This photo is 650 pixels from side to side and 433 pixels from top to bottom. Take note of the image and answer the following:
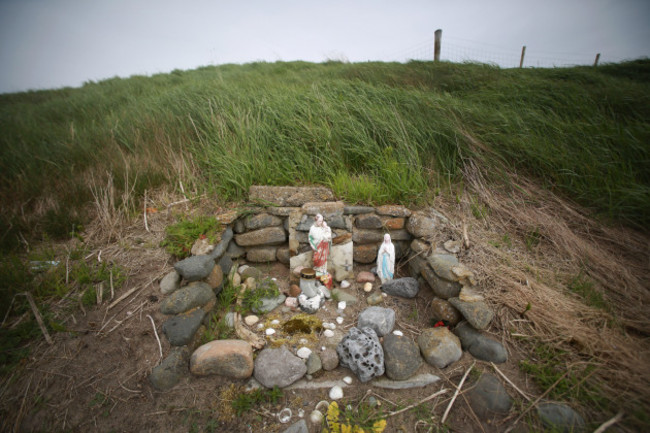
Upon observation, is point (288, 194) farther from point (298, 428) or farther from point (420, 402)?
point (420, 402)

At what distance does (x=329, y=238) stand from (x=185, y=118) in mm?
3745

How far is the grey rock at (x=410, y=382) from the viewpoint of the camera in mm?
2363

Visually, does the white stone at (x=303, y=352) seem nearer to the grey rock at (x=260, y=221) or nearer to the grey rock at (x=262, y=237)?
the grey rock at (x=262, y=237)

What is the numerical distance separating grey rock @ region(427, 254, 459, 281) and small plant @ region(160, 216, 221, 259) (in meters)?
2.50

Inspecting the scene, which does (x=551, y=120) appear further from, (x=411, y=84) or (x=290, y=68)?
(x=290, y=68)

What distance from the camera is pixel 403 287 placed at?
3.28 metres

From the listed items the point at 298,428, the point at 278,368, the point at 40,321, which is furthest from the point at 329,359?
the point at 40,321

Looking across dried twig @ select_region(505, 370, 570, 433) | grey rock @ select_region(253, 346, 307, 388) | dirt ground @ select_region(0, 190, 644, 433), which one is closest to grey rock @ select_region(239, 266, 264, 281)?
Answer: dirt ground @ select_region(0, 190, 644, 433)

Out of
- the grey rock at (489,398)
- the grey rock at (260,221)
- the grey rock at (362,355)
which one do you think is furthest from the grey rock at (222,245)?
the grey rock at (489,398)

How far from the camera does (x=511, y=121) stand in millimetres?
4414

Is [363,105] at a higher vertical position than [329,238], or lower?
higher

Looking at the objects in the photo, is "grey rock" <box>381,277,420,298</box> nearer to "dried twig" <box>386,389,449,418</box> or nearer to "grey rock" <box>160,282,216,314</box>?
"dried twig" <box>386,389,449,418</box>

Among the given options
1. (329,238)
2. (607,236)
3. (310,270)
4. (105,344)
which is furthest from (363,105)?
(105,344)

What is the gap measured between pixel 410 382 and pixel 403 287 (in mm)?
1083
